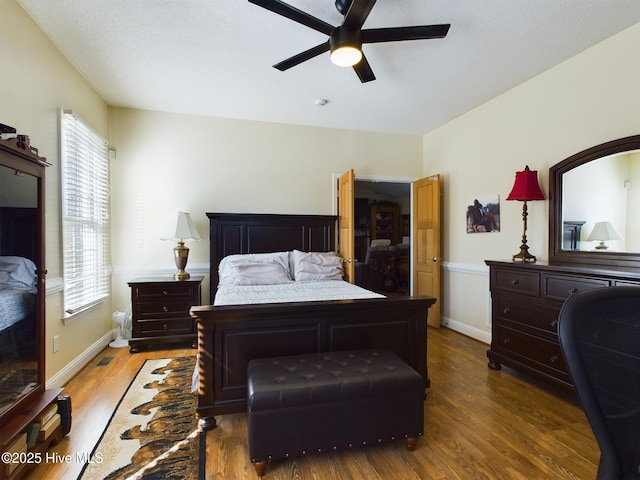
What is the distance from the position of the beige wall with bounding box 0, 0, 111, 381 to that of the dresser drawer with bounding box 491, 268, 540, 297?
147 inches

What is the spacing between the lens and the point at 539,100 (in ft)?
10.2

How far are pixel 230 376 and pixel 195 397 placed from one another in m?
0.63

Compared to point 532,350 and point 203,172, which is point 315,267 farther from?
point 532,350

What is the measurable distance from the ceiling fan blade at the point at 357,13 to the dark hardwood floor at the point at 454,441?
247 cm

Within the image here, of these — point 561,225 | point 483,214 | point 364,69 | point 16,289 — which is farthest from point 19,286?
point 483,214

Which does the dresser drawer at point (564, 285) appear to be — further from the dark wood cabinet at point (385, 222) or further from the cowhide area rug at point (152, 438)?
the dark wood cabinet at point (385, 222)

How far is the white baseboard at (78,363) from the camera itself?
101 inches

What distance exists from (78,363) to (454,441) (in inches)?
124

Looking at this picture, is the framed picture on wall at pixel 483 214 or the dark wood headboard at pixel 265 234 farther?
the dark wood headboard at pixel 265 234

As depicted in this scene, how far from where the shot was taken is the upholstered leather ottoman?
162 cm

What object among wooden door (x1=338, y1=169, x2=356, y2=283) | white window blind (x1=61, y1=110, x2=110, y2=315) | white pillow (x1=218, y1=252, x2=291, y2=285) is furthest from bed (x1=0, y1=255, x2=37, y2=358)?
wooden door (x1=338, y1=169, x2=356, y2=283)

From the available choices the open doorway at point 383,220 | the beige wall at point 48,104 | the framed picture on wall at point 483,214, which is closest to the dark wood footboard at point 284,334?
the beige wall at point 48,104

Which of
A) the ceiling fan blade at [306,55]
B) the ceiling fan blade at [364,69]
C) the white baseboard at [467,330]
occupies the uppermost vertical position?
the ceiling fan blade at [306,55]

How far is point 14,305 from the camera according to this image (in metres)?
1.62
